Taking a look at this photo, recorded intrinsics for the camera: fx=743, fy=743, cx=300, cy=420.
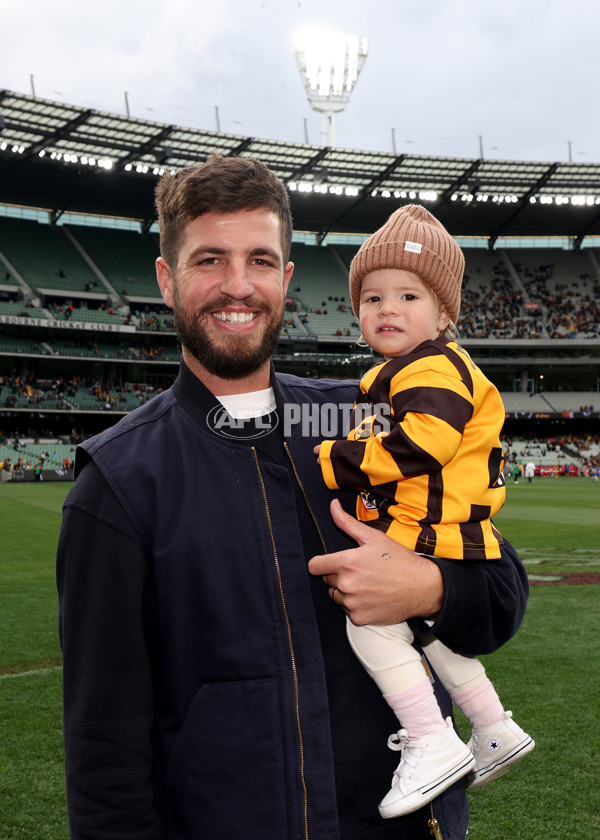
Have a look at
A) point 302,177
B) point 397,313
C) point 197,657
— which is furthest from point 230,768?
point 302,177

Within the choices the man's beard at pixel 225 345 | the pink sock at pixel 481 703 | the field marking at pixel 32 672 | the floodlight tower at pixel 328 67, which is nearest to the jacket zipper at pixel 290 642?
the man's beard at pixel 225 345

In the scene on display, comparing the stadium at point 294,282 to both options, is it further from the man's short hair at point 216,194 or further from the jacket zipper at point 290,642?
the jacket zipper at point 290,642

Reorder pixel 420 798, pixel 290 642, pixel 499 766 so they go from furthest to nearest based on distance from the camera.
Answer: pixel 499 766 → pixel 420 798 → pixel 290 642

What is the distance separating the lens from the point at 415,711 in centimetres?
227

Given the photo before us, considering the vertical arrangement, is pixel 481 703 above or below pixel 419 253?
below

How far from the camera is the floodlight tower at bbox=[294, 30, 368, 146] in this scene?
51656 mm

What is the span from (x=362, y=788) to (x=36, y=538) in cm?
1589

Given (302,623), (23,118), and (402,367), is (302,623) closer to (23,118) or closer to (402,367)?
(402,367)

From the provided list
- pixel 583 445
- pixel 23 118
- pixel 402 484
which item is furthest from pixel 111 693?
pixel 583 445

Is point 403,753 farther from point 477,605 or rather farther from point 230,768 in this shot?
point 230,768

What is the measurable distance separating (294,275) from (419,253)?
53007mm

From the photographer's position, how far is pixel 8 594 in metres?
10.9

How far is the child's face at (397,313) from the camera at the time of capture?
2.85m

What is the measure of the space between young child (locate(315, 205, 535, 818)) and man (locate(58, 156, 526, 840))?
0.33 ft
